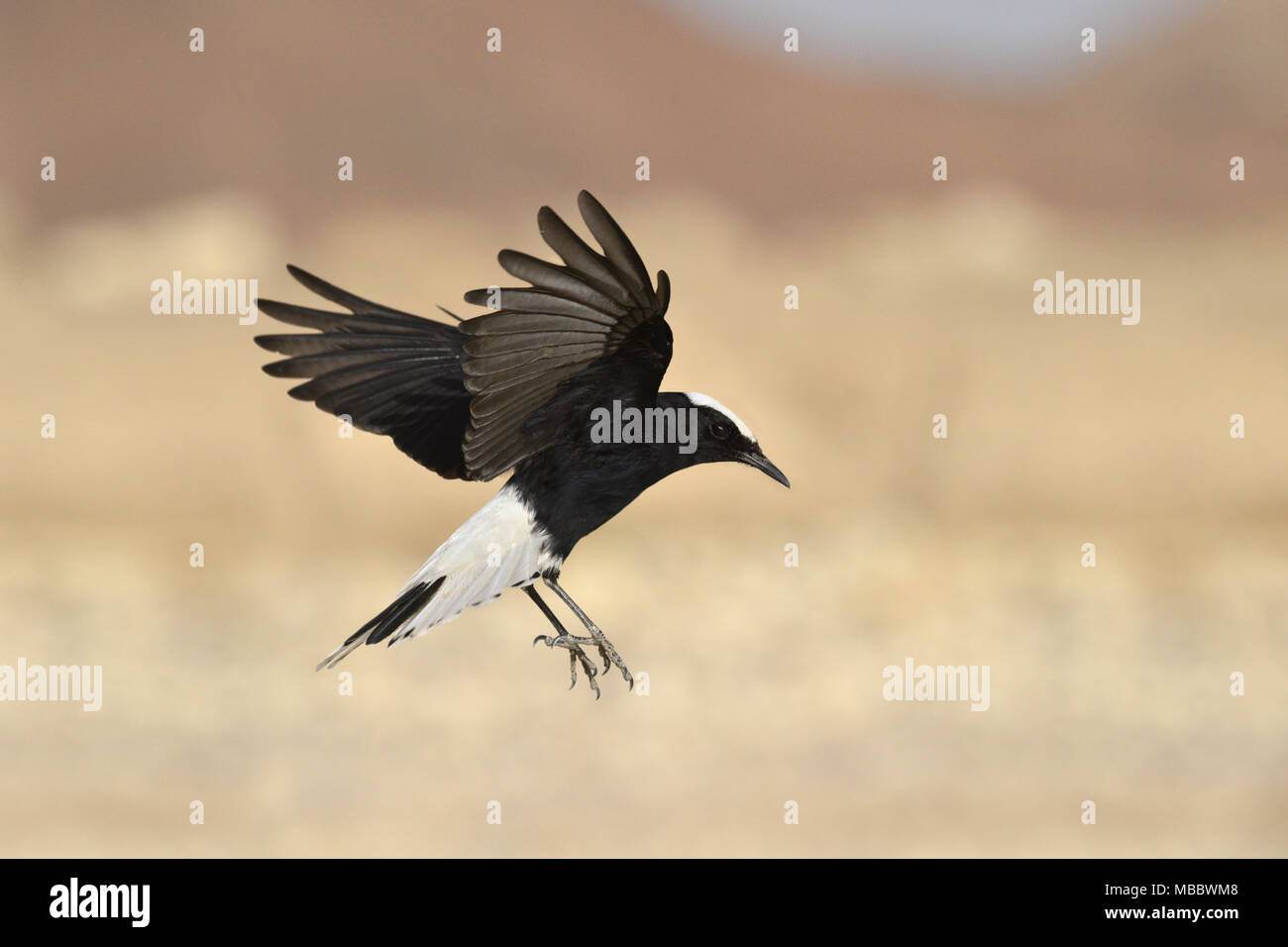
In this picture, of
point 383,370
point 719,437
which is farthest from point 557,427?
point 383,370

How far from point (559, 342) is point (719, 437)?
1.33ft

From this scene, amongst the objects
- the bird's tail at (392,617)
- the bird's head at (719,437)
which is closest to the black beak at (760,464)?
the bird's head at (719,437)

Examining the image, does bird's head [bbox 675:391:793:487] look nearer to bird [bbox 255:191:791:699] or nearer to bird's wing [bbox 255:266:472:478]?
bird [bbox 255:191:791:699]

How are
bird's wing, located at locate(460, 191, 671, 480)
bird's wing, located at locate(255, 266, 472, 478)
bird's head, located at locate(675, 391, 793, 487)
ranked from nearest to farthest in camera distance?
bird's wing, located at locate(460, 191, 671, 480)
bird's head, located at locate(675, 391, 793, 487)
bird's wing, located at locate(255, 266, 472, 478)

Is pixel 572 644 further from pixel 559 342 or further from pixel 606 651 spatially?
pixel 559 342

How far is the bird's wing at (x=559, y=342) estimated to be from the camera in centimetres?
181

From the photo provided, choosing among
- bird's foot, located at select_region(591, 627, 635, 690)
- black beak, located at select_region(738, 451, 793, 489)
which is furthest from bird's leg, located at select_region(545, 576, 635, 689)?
black beak, located at select_region(738, 451, 793, 489)

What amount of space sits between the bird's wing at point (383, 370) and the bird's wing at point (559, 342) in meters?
0.34

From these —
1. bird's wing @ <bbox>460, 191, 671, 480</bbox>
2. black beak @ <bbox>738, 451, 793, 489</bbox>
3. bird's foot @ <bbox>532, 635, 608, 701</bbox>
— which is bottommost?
bird's foot @ <bbox>532, 635, 608, 701</bbox>

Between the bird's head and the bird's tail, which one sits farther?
the bird's head

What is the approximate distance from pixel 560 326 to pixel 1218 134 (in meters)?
17.9

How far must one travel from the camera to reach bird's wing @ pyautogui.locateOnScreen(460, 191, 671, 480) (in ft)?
5.94

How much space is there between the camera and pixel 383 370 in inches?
95.0

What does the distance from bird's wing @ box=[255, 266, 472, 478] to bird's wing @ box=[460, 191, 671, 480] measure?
340mm
